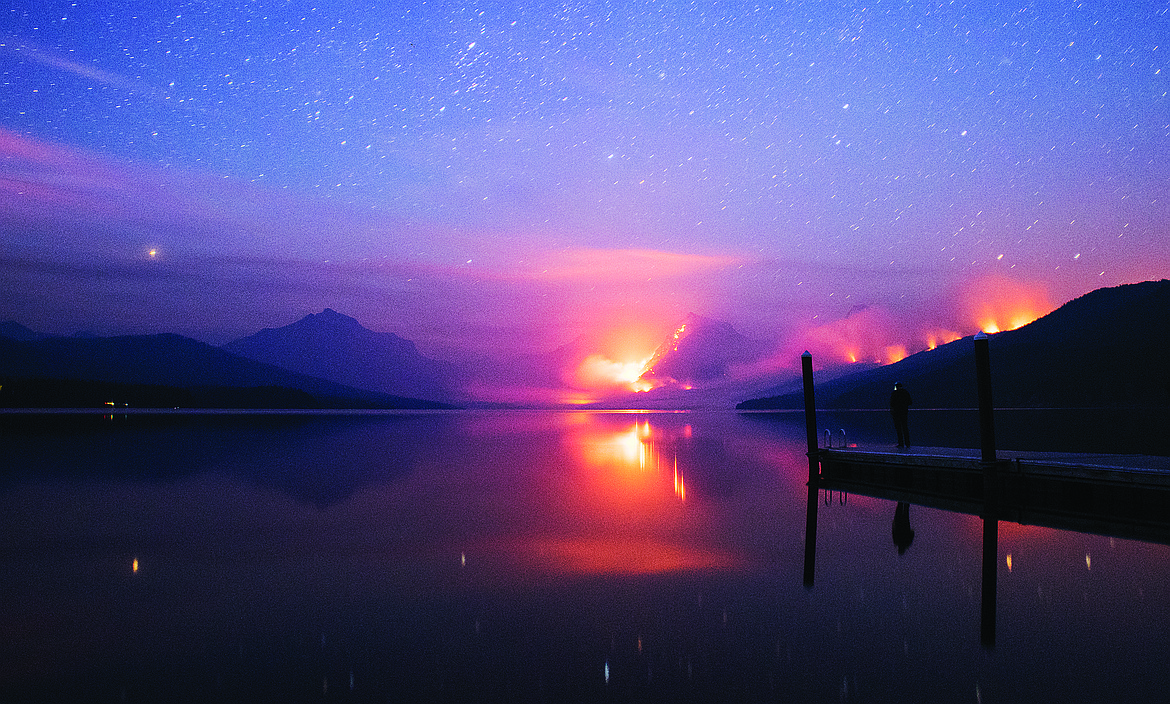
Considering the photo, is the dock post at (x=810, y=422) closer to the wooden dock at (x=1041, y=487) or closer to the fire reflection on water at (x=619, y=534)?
the wooden dock at (x=1041, y=487)

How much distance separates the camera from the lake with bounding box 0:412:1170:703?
30.4 feet

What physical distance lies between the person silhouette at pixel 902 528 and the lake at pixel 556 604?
0.83ft

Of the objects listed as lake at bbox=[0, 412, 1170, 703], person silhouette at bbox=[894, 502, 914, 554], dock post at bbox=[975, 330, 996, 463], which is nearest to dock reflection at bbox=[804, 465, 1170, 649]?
person silhouette at bbox=[894, 502, 914, 554]

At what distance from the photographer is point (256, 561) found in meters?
16.5

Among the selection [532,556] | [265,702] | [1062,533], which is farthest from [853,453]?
[265,702]

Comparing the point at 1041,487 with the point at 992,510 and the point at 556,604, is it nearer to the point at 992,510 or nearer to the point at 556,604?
the point at 992,510

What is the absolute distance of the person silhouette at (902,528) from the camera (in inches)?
725

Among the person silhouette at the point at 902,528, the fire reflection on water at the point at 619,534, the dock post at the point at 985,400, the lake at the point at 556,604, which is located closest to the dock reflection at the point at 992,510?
the person silhouette at the point at 902,528

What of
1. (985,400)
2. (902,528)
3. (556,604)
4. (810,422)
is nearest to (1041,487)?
(985,400)

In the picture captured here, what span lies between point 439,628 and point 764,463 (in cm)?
3630

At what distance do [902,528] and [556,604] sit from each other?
1191 cm

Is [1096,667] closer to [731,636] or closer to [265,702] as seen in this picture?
[731,636]

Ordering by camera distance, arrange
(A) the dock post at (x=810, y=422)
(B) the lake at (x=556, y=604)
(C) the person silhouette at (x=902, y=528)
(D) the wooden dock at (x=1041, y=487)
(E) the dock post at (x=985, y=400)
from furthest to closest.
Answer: (A) the dock post at (x=810, y=422) → (E) the dock post at (x=985, y=400) → (D) the wooden dock at (x=1041, y=487) → (C) the person silhouette at (x=902, y=528) → (B) the lake at (x=556, y=604)

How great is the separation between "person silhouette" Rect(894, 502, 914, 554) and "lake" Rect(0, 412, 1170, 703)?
0.83ft
